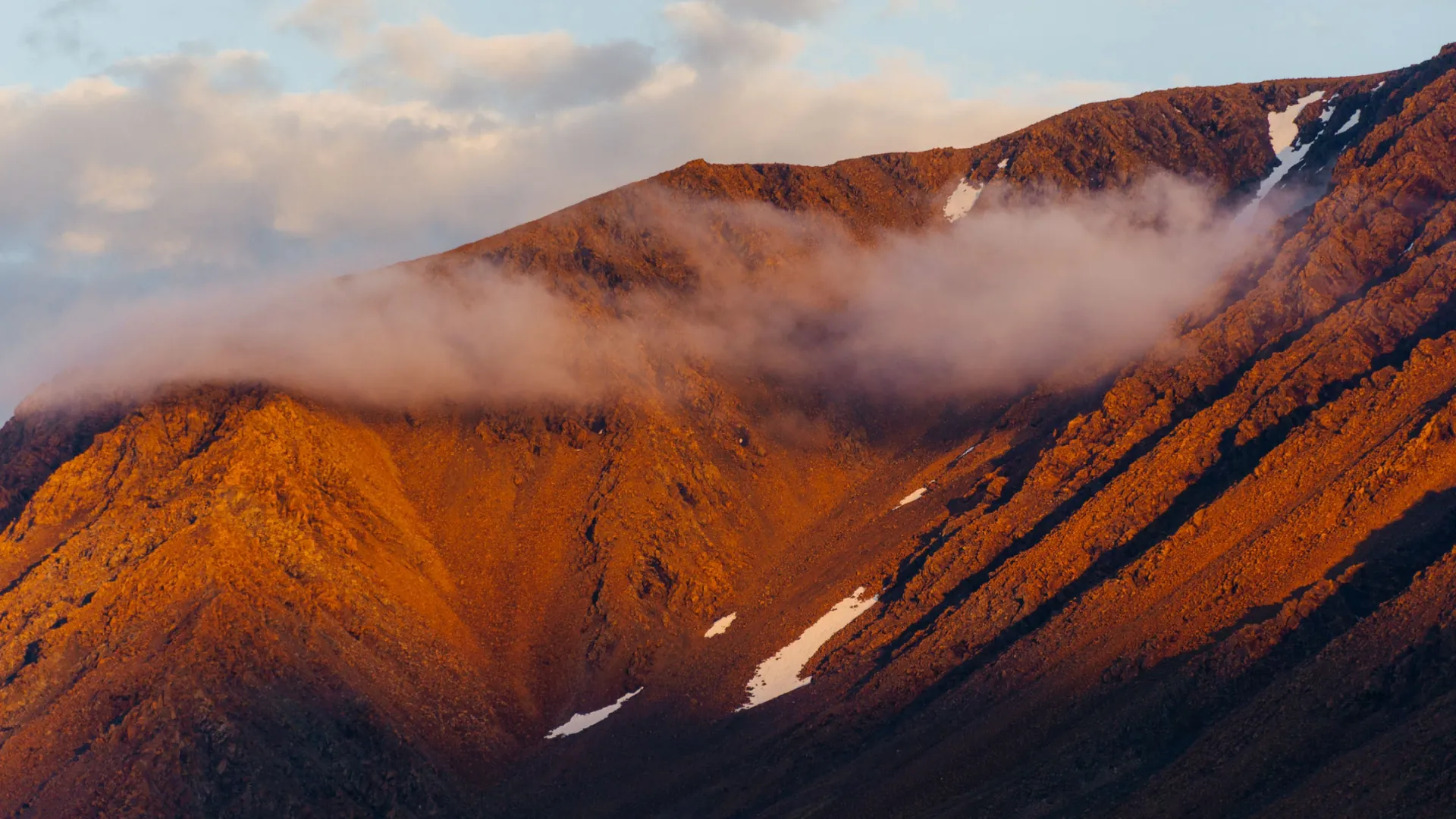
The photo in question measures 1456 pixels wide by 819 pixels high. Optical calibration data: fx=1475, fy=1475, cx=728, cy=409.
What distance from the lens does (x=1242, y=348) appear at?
407 feet

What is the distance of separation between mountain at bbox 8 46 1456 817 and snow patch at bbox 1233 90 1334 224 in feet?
33.7

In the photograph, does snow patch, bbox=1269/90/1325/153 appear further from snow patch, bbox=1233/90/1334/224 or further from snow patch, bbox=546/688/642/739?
snow patch, bbox=546/688/642/739

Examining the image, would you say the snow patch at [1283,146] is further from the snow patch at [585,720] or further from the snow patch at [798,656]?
the snow patch at [585,720]

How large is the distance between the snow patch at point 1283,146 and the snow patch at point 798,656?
7721cm

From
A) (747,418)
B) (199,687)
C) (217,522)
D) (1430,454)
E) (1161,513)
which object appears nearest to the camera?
(1430,454)

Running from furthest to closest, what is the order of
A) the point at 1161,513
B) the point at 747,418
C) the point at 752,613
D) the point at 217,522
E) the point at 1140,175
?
the point at 1140,175, the point at 747,418, the point at 752,613, the point at 217,522, the point at 1161,513

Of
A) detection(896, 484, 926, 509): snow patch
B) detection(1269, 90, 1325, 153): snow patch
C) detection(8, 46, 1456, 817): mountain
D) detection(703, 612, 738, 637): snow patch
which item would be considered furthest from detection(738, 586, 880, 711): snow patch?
detection(1269, 90, 1325, 153): snow patch

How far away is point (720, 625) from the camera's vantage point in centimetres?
12275

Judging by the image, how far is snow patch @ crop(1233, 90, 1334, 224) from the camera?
558 ft

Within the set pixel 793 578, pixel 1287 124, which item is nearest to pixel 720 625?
pixel 793 578

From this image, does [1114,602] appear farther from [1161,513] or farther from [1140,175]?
[1140,175]

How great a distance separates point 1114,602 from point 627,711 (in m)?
38.5

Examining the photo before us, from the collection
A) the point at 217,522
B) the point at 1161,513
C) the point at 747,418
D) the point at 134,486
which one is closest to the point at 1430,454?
the point at 1161,513

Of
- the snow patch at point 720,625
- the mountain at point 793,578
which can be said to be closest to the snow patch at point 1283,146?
the mountain at point 793,578
